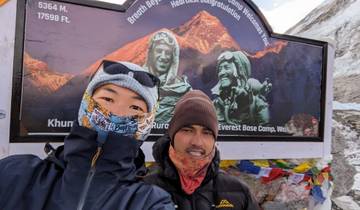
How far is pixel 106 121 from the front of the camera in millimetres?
1524

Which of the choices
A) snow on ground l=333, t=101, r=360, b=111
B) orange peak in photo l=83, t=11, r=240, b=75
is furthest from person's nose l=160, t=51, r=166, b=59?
snow on ground l=333, t=101, r=360, b=111

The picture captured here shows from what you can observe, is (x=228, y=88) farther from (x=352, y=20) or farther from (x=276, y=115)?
(x=352, y=20)

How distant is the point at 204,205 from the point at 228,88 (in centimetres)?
127

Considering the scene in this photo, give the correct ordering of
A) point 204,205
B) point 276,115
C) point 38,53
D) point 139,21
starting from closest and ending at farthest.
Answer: point 204,205 < point 38,53 < point 139,21 < point 276,115

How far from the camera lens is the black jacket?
193cm

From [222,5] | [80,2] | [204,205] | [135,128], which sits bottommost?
[204,205]

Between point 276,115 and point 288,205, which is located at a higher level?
point 276,115

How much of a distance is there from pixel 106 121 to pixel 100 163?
0.17m

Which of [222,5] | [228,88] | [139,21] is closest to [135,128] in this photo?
[139,21]

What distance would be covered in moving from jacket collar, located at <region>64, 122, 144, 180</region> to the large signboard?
841 millimetres

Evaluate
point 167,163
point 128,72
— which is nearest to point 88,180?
point 128,72

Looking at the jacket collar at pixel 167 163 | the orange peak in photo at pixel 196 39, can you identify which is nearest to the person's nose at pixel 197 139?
the jacket collar at pixel 167 163

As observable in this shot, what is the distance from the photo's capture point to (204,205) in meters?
1.93

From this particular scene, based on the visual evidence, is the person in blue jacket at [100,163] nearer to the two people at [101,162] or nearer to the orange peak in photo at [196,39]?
the two people at [101,162]
